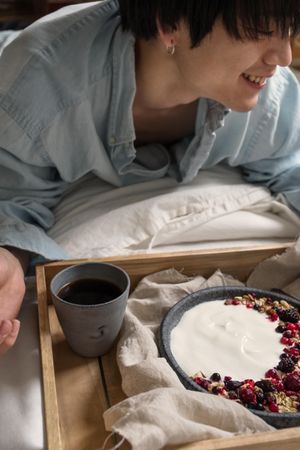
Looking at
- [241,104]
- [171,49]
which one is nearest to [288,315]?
[241,104]

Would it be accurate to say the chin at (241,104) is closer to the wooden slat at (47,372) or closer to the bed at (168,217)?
the bed at (168,217)

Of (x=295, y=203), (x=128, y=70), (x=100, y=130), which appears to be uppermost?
(x=128, y=70)

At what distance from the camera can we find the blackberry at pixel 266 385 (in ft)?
2.06

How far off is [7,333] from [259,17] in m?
0.53

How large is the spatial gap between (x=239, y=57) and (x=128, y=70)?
0.64 feet

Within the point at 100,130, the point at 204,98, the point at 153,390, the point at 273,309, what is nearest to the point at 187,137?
the point at 204,98

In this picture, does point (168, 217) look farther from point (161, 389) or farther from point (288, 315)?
point (161, 389)

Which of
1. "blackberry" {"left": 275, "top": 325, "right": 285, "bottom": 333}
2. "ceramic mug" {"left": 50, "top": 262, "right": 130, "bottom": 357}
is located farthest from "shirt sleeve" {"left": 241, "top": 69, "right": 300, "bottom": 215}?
"ceramic mug" {"left": 50, "top": 262, "right": 130, "bottom": 357}

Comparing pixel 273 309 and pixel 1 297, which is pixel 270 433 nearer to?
pixel 273 309

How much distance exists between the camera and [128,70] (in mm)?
910

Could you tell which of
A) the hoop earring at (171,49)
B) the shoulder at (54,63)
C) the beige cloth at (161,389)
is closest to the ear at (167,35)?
the hoop earring at (171,49)

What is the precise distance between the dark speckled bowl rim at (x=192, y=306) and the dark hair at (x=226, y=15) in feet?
1.21

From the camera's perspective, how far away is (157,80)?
3.19ft

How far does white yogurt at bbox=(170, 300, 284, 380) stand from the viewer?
0.67 m
